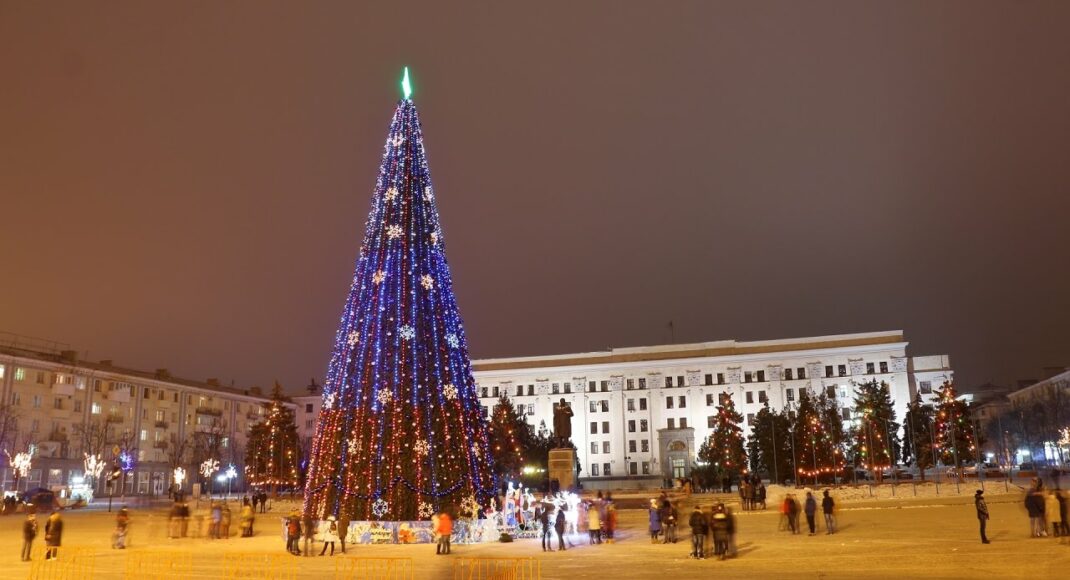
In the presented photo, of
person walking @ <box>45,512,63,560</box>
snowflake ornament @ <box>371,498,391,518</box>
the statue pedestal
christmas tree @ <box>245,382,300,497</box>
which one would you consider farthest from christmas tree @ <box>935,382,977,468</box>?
person walking @ <box>45,512,63,560</box>

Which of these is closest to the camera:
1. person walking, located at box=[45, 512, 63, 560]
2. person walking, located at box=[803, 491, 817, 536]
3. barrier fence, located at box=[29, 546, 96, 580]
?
barrier fence, located at box=[29, 546, 96, 580]

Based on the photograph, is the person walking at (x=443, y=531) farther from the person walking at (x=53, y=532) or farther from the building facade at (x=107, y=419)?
the building facade at (x=107, y=419)

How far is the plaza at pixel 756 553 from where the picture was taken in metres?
16.8

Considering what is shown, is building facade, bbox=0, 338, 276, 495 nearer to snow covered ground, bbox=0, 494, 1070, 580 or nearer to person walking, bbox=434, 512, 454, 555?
snow covered ground, bbox=0, 494, 1070, 580

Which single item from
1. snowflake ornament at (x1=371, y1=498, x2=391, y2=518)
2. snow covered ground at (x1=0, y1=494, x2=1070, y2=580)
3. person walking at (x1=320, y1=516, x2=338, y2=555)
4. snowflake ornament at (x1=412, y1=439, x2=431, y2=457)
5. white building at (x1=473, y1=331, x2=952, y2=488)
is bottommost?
snow covered ground at (x1=0, y1=494, x2=1070, y2=580)

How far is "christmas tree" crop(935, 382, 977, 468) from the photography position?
5784cm

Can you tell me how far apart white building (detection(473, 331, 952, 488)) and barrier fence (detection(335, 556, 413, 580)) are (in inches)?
2643

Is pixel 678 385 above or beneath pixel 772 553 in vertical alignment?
above

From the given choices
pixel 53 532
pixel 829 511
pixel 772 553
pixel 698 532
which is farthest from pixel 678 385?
pixel 53 532

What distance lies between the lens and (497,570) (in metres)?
17.1

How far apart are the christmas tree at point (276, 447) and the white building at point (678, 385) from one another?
32328 mm

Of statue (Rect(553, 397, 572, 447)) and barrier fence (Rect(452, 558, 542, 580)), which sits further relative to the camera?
statue (Rect(553, 397, 572, 447))

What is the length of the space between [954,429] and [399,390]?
158 feet

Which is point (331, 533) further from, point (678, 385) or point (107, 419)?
point (678, 385)
